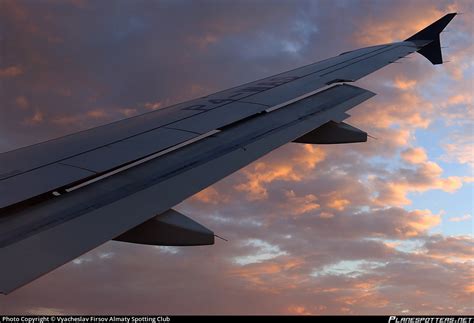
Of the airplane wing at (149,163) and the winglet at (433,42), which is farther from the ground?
the winglet at (433,42)

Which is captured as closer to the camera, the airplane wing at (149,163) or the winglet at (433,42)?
the airplane wing at (149,163)

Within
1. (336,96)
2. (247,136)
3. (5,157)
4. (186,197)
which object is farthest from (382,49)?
(5,157)

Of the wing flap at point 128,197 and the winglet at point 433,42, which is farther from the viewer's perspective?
the winglet at point 433,42

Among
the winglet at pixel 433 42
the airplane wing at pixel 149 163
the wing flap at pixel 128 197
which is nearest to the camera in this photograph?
the wing flap at pixel 128 197

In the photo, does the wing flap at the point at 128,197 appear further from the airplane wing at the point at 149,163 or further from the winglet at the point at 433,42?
the winglet at the point at 433,42

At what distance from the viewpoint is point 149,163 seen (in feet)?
17.9

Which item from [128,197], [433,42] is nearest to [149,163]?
[128,197]

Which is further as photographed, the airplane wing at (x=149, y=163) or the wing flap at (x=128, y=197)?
the airplane wing at (x=149, y=163)

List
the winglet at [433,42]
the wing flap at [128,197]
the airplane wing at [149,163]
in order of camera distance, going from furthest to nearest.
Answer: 1. the winglet at [433,42]
2. the airplane wing at [149,163]
3. the wing flap at [128,197]

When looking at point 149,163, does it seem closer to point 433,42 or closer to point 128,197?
point 128,197

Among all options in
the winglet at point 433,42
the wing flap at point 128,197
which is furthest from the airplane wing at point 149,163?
the winglet at point 433,42

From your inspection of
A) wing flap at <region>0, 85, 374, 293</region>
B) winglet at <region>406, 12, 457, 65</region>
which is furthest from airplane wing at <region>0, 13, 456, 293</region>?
winglet at <region>406, 12, 457, 65</region>

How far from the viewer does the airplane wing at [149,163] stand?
396 centimetres

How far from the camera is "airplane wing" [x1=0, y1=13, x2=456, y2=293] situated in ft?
13.0
